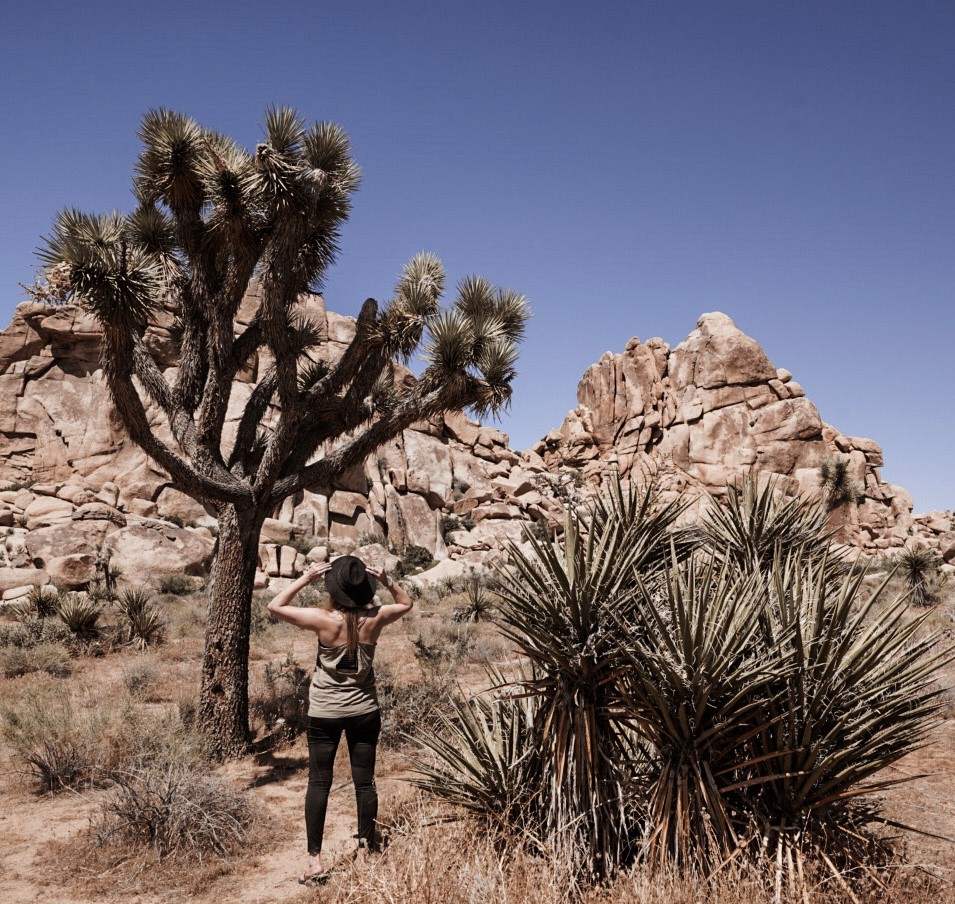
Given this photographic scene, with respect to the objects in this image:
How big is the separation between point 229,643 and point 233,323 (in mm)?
3570

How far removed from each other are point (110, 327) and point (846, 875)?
6953 mm

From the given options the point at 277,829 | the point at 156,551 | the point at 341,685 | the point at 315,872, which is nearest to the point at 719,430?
the point at 156,551

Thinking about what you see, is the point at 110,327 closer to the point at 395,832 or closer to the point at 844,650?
the point at 395,832

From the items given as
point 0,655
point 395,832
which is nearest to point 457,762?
point 395,832

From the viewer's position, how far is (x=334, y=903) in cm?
303

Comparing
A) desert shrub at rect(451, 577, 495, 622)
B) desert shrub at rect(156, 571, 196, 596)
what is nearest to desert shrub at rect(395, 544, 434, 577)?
desert shrub at rect(156, 571, 196, 596)

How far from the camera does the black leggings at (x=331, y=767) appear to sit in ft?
12.4

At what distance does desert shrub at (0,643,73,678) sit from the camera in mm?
9234

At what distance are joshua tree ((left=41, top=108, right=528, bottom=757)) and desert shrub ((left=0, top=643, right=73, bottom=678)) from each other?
4.20 meters

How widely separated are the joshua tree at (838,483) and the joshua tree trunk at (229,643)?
31.9 meters

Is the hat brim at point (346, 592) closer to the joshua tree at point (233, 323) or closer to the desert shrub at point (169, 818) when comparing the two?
the desert shrub at point (169, 818)

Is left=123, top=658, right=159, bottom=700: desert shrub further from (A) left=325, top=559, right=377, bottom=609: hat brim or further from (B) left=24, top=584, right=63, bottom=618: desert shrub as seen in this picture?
(A) left=325, top=559, right=377, bottom=609: hat brim

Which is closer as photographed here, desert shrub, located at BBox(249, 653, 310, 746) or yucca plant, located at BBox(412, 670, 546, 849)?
yucca plant, located at BBox(412, 670, 546, 849)

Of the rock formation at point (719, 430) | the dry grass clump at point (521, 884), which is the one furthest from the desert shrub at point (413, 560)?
the dry grass clump at point (521, 884)
